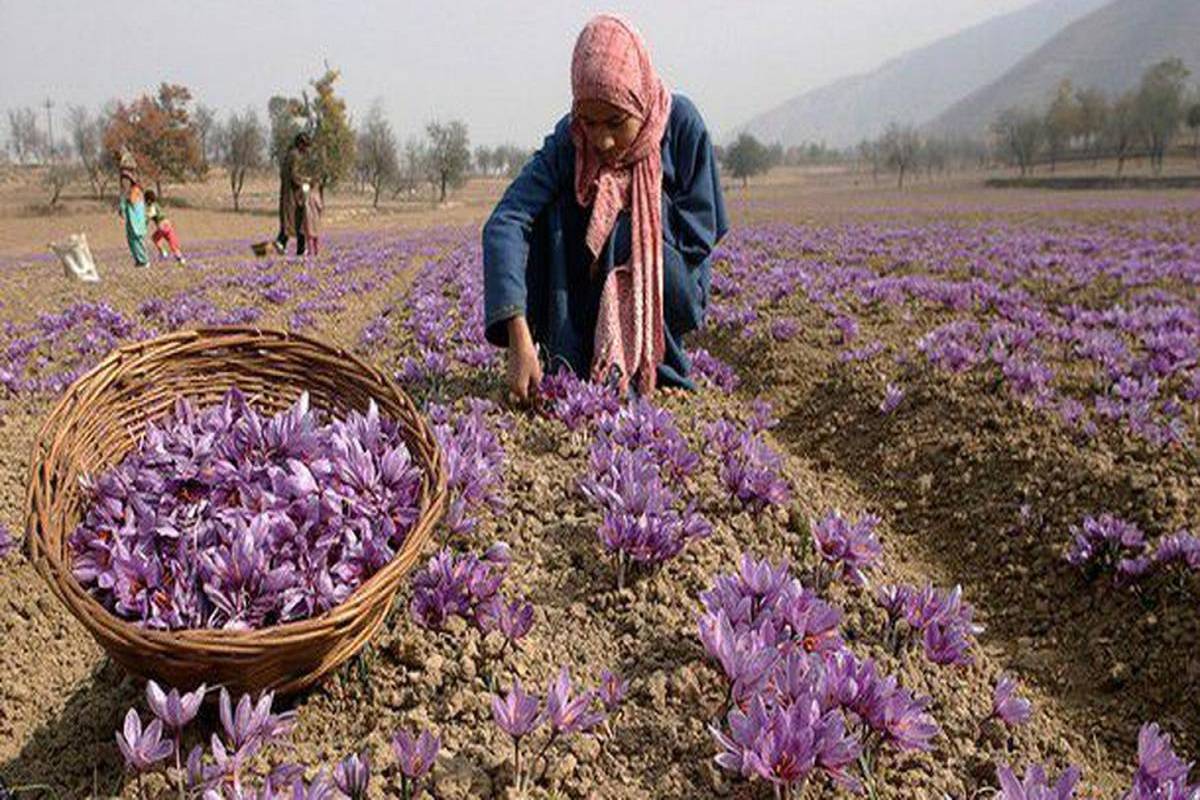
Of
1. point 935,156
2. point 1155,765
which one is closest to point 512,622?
point 1155,765

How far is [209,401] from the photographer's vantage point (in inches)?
108

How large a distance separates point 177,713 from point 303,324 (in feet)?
25.6

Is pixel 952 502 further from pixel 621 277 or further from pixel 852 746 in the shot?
pixel 852 746

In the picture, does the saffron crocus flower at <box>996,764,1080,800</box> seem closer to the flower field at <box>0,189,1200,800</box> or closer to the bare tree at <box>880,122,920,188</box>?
the flower field at <box>0,189,1200,800</box>

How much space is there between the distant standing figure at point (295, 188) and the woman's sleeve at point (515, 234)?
43.5ft

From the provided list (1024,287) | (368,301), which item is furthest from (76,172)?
(1024,287)

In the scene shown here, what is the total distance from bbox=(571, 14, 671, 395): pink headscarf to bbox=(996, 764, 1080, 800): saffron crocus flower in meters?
3.06

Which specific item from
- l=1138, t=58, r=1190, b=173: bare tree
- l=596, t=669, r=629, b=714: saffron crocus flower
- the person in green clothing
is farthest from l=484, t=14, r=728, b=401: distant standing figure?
l=1138, t=58, r=1190, b=173: bare tree

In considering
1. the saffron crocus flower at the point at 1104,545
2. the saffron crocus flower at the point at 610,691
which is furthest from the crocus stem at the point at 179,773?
the saffron crocus flower at the point at 1104,545

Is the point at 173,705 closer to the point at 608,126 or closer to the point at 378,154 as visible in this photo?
the point at 608,126

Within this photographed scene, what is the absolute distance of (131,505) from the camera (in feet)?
7.12

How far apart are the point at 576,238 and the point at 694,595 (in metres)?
2.59

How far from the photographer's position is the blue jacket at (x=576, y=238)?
4.55 meters

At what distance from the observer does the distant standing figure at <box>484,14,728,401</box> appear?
161 inches
